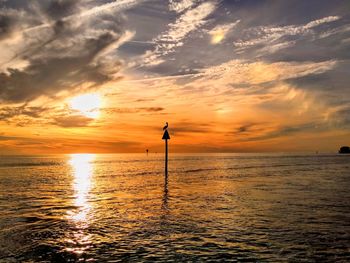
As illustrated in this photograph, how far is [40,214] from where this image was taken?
18.6 m

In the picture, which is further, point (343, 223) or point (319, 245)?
point (343, 223)

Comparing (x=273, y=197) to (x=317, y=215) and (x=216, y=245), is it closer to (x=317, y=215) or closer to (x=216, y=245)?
(x=317, y=215)

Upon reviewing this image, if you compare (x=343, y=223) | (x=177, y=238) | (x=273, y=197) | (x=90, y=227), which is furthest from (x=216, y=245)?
(x=273, y=197)

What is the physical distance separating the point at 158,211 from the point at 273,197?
10.2 m

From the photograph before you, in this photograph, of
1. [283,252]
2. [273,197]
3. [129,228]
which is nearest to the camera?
[283,252]

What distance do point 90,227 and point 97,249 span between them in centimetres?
364

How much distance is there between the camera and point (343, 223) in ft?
50.3

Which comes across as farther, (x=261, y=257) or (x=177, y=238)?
(x=177, y=238)

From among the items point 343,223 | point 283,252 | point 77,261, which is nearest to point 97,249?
point 77,261

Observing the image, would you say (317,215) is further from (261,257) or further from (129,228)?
(129,228)

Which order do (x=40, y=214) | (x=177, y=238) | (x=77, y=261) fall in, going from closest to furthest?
(x=77, y=261) < (x=177, y=238) < (x=40, y=214)

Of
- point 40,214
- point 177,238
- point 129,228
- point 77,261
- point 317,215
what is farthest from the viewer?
point 40,214

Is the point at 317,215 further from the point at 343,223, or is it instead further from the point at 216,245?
the point at 216,245

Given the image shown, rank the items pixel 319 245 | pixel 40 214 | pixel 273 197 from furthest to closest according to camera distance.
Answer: pixel 273 197 → pixel 40 214 → pixel 319 245
